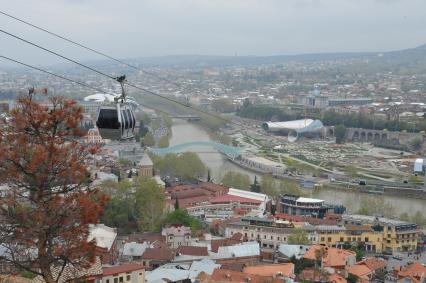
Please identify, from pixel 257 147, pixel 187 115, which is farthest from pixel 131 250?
pixel 187 115

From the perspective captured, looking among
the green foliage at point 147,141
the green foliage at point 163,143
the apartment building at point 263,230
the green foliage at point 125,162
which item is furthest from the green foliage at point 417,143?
the apartment building at point 263,230

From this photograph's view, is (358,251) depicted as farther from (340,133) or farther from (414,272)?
(340,133)

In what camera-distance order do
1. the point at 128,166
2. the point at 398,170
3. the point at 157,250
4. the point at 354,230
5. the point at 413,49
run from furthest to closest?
1. the point at 413,49
2. the point at 398,170
3. the point at 128,166
4. the point at 354,230
5. the point at 157,250

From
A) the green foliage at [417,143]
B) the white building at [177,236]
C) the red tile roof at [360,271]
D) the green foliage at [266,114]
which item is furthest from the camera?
the green foliage at [266,114]

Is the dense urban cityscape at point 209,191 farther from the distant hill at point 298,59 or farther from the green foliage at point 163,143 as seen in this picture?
the distant hill at point 298,59

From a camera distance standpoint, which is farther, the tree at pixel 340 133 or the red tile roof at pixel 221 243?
the tree at pixel 340 133

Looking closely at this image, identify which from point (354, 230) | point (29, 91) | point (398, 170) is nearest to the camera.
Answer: point (29, 91)

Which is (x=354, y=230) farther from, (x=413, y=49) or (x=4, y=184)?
(x=413, y=49)

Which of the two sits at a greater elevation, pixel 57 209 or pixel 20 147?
pixel 20 147

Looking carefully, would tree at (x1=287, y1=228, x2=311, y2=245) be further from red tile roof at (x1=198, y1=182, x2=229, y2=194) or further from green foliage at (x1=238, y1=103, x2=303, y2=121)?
green foliage at (x1=238, y1=103, x2=303, y2=121)
